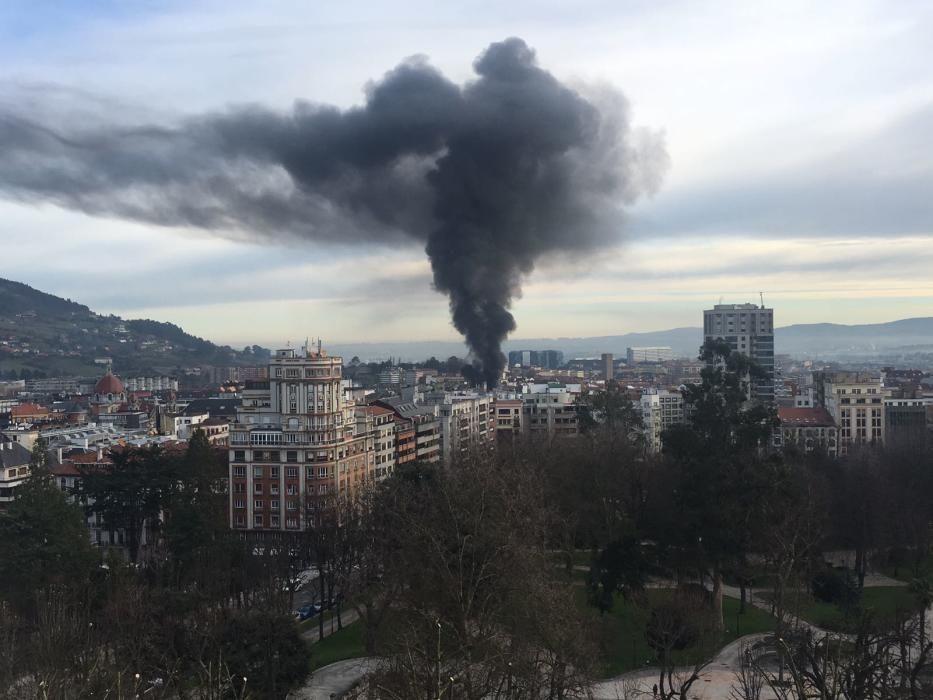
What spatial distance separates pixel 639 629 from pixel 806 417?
46.4m

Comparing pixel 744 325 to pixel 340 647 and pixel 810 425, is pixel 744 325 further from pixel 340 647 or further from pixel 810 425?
pixel 340 647

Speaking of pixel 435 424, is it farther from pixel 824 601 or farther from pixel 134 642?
pixel 134 642

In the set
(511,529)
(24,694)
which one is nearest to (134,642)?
(24,694)

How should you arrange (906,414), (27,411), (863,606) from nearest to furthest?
1. (863,606)
2. (906,414)
3. (27,411)

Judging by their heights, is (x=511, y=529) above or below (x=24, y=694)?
above

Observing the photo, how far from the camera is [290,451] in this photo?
1911 inches

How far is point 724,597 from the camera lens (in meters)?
35.5

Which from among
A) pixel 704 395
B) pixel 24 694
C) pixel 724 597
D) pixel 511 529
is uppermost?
pixel 704 395

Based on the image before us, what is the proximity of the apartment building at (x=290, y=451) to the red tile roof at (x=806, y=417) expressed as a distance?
1296 inches

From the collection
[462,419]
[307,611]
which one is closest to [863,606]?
[307,611]

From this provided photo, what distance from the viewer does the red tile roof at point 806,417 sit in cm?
7081

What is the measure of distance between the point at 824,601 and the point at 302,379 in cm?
2536

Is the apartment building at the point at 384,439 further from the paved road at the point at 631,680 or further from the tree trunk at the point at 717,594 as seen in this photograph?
the paved road at the point at 631,680

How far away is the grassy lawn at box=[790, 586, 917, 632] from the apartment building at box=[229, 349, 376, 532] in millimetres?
21007
